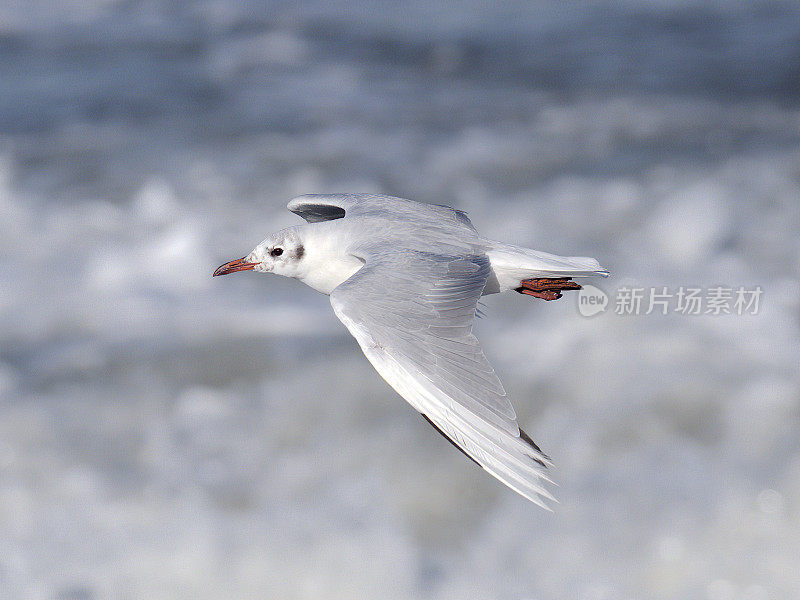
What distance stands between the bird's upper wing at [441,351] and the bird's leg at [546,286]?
63 centimetres

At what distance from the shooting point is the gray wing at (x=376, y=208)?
568cm

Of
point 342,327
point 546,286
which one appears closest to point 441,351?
point 546,286

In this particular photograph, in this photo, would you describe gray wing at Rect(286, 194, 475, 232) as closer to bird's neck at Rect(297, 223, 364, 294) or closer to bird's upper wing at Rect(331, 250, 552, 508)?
bird's neck at Rect(297, 223, 364, 294)

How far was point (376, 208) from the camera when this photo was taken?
227 inches

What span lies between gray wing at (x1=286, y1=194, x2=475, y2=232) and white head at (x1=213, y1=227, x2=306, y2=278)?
1.20 ft

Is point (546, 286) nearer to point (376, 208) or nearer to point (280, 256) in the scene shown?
point (376, 208)

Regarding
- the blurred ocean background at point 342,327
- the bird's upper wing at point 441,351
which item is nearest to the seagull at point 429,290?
the bird's upper wing at point 441,351

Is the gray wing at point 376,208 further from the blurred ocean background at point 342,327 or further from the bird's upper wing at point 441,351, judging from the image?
the blurred ocean background at point 342,327

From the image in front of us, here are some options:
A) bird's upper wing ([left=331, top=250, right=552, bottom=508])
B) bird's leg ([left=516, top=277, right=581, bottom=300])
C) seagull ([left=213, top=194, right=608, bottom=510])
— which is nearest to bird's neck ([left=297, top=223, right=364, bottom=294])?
seagull ([left=213, top=194, right=608, bottom=510])

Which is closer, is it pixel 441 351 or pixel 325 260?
pixel 441 351

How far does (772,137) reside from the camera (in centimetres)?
1595

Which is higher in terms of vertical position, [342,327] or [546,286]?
[546,286]

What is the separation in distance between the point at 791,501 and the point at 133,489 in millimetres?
5981

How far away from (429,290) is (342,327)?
263 inches
